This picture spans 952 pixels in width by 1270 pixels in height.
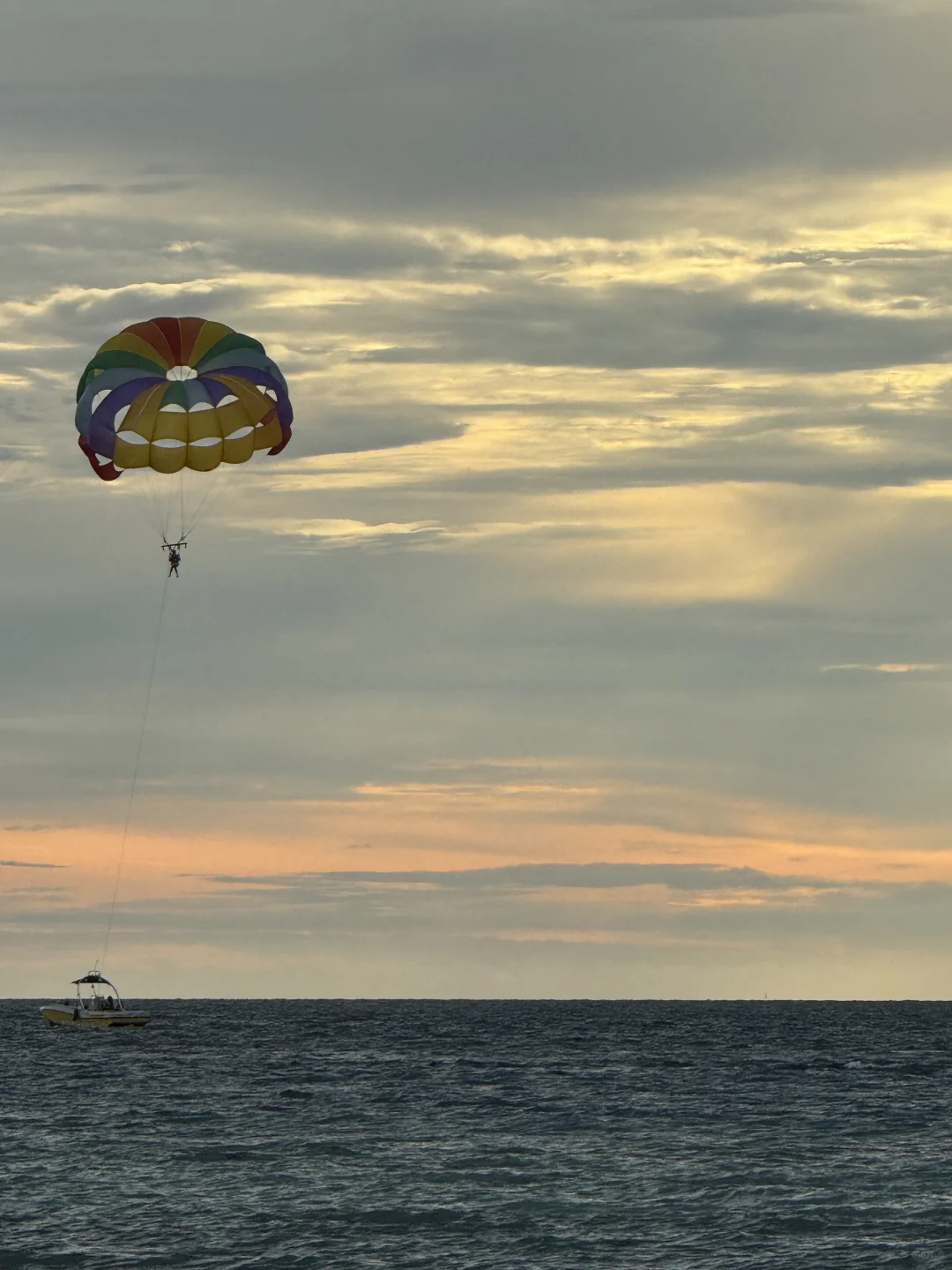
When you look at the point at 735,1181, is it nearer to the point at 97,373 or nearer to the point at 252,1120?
the point at 252,1120

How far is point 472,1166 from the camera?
50031 millimetres

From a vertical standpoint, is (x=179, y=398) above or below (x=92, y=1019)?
above

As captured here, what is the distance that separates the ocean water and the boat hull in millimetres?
34504

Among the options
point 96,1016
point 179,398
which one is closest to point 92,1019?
point 96,1016

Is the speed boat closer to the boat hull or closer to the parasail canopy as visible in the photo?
the boat hull

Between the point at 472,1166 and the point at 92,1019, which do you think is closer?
the point at 472,1166

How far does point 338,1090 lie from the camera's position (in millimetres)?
75250

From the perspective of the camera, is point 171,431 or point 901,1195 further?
point 171,431

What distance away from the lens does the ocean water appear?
38969 mm

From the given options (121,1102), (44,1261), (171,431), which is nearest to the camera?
(44,1261)

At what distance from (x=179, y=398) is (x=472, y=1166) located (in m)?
26.5

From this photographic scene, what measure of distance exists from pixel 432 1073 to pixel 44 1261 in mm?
50407

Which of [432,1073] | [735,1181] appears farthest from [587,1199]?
[432,1073]

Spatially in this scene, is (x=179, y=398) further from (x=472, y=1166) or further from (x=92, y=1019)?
(x=92, y=1019)
